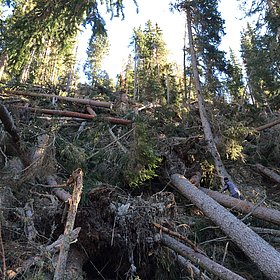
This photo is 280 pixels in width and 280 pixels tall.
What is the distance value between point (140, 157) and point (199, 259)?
8.31 feet

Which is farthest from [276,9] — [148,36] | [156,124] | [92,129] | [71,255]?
[148,36]

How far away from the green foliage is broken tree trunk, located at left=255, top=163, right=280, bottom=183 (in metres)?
6.30

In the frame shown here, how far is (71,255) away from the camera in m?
5.27

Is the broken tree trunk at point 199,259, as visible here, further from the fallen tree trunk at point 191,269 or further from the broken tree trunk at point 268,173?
the broken tree trunk at point 268,173

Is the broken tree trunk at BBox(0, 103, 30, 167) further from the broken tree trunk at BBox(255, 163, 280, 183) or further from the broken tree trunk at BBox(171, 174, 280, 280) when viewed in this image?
the broken tree trunk at BBox(255, 163, 280, 183)

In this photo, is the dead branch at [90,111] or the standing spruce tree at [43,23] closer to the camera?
the standing spruce tree at [43,23]

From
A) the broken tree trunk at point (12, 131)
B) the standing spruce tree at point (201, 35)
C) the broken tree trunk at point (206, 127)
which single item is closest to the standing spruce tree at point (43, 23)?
the broken tree trunk at point (12, 131)

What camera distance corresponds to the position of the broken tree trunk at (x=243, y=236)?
14.3 ft

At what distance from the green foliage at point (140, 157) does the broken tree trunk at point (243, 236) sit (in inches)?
43.6

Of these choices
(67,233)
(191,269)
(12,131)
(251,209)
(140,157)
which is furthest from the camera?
(140,157)

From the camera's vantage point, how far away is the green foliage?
6492 millimetres

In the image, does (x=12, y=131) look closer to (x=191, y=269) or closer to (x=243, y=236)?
(x=191, y=269)

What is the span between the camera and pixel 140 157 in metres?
6.53

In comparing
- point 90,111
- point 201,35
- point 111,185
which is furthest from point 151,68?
point 111,185
